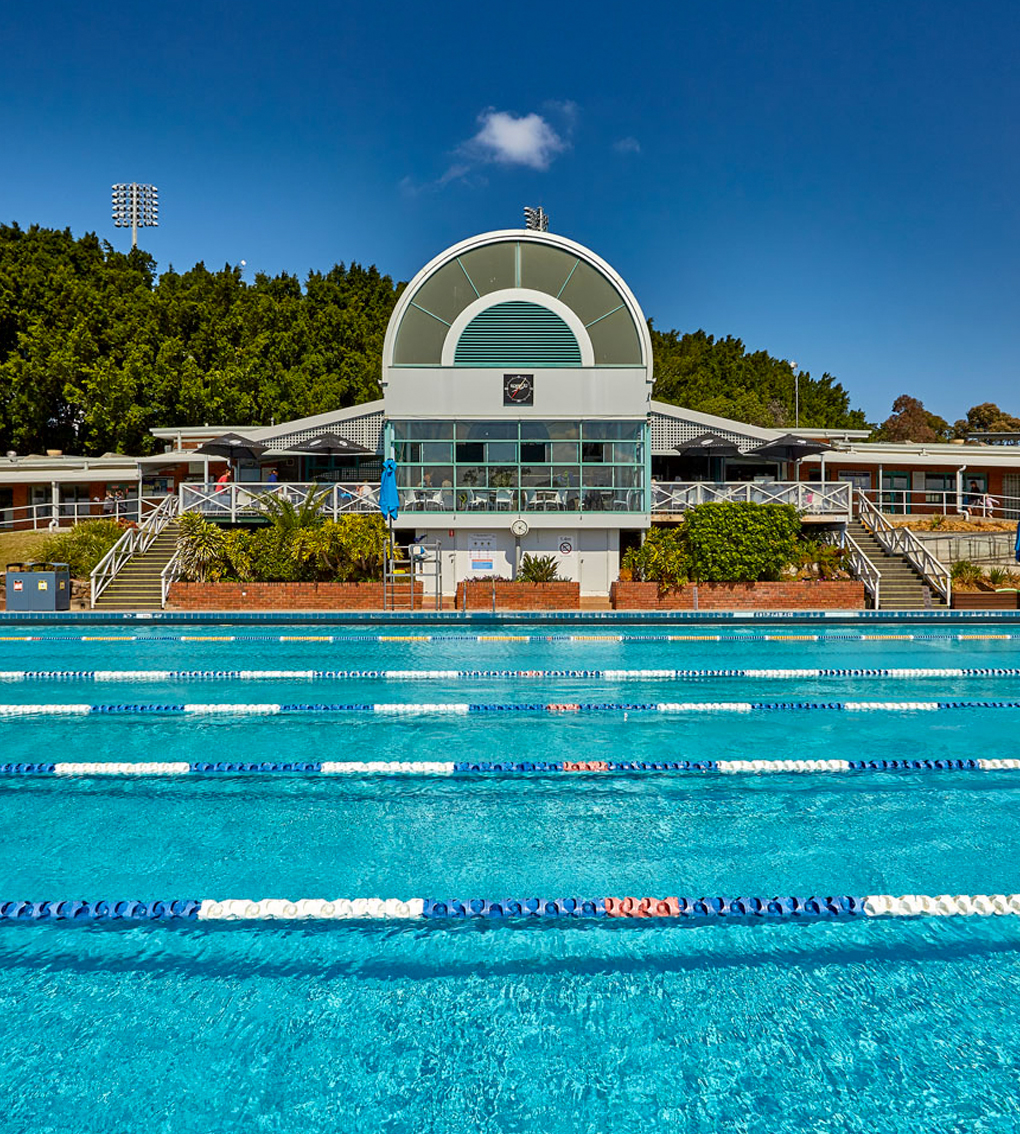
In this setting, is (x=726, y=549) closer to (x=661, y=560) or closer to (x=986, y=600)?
(x=661, y=560)

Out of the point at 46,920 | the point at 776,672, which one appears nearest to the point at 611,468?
the point at 776,672

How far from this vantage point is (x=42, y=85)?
2991 centimetres

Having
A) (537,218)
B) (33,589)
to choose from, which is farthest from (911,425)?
(33,589)

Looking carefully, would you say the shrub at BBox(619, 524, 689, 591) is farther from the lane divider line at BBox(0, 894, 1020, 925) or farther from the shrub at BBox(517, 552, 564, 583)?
the lane divider line at BBox(0, 894, 1020, 925)

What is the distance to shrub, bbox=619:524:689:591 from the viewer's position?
20.4 m

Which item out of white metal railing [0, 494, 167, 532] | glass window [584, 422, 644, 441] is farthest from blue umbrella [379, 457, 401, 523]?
white metal railing [0, 494, 167, 532]

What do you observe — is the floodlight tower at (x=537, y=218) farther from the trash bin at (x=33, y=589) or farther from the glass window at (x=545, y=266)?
the trash bin at (x=33, y=589)

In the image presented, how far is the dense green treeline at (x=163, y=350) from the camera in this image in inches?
1457

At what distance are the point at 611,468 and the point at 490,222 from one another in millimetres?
34220

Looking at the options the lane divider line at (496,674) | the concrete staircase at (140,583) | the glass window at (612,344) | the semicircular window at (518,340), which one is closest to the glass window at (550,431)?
the semicircular window at (518,340)

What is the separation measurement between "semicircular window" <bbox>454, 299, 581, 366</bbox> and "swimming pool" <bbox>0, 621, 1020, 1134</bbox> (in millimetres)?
15308

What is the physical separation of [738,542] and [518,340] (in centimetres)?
865

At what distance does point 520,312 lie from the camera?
23219 millimetres

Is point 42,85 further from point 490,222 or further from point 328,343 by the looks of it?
point 490,222
